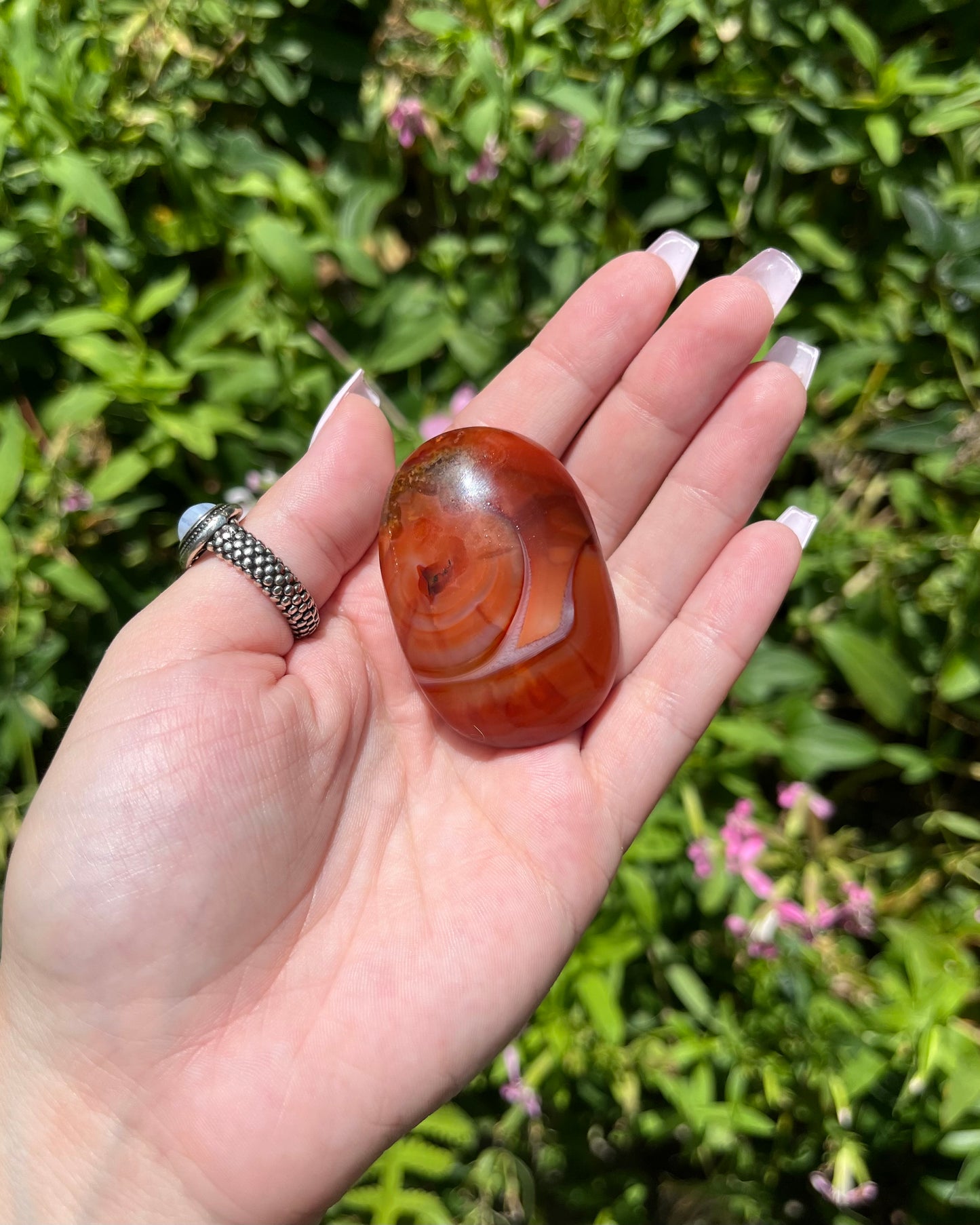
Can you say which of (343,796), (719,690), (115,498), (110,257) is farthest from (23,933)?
(110,257)

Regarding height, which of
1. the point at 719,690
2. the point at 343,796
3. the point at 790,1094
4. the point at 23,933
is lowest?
the point at 790,1094

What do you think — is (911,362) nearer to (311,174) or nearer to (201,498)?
(311,174)

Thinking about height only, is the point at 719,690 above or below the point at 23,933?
below

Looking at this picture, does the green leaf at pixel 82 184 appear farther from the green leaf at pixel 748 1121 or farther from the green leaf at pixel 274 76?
the green leaf at pixel 748 1121

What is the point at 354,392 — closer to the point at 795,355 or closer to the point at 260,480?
the point at 260,480

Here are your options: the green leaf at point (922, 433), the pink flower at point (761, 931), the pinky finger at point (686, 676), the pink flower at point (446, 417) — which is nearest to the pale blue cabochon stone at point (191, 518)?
the pink flower at point (446, 417)

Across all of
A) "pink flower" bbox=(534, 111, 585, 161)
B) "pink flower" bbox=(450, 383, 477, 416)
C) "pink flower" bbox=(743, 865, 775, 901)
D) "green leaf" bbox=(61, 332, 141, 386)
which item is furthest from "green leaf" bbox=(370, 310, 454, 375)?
"pink flower" bbox=(743, 865, 775, 901)

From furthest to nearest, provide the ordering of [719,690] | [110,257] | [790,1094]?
[110,257]
[790,1094]
[719,690]

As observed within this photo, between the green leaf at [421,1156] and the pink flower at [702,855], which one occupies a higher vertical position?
the pink flower at [702,855]
